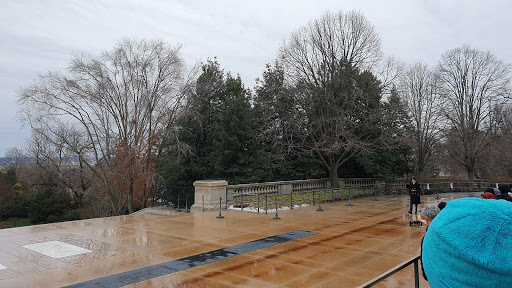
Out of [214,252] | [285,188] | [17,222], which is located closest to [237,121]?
[285,188]

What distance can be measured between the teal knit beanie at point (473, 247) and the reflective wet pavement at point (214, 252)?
4.83 meters

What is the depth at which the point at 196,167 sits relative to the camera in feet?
79.7


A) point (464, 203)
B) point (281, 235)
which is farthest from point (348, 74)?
point (464, 203)

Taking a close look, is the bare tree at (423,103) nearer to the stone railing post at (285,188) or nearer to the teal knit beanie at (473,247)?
the stone railing post at (285,188)

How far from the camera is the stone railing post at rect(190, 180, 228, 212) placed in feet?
53.7

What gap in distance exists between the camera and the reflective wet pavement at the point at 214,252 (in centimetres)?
666

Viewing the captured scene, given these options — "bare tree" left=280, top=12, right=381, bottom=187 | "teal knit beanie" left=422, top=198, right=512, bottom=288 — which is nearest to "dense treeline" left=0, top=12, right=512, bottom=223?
"bare tree" left=280, top=12, right=381, bottom=187

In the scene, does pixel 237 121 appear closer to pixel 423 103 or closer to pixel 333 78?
pixel 333 78

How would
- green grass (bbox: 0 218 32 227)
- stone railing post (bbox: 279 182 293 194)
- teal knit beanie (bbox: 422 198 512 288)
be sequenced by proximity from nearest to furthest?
teal knit beanie (bbox: 422 198 512 288), stone railing post (bbox: 279 182 293 194), green grass (bbox: 0 218 32 227)

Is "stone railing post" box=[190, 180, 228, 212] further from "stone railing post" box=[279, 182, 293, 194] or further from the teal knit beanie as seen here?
the teal knit beanie

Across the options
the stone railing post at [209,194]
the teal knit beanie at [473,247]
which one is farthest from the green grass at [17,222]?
the teal knit beanie at [473,247]

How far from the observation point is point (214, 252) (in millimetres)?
8648

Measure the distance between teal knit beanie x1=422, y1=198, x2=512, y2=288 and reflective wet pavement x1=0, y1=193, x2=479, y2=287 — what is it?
483cm

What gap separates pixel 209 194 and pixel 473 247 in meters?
15.2
